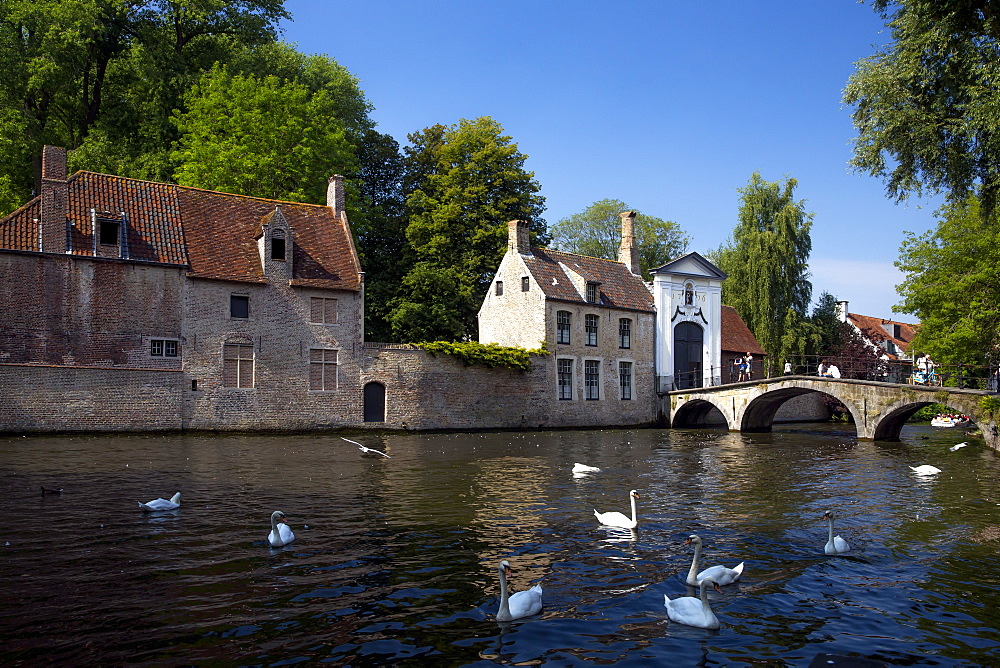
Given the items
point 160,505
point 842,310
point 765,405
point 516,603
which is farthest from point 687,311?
point 516,603

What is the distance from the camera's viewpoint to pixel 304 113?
3669 cm

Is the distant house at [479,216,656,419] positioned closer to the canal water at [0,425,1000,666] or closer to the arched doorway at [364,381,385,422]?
the arched doorway at [364,381,385,422]

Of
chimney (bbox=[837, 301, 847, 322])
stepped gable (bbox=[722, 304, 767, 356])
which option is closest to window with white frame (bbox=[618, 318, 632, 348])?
stepped gable (bbox=[722, 304, 767, 356])

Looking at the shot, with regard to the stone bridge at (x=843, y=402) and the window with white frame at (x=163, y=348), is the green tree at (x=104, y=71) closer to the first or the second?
the window with white frame at (x=163, y=348)

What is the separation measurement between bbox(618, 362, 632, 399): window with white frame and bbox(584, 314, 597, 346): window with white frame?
2.18m

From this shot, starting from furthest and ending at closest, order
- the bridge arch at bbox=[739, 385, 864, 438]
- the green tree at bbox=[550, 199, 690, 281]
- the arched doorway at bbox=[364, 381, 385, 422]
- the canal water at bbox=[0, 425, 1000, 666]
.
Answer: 1. the green tree at bbox=[550, 199, 690, 281]
2. the bridge arch at bbox=[739, 385, 864, 438]
3. the arched doorway at bbox=[364, 381, 385, 422]
4. the canal water at bbox=[0, 425, 1000, 666]

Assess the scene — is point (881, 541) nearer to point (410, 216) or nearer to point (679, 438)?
point (679, 438)

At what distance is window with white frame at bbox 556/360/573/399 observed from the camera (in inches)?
1527

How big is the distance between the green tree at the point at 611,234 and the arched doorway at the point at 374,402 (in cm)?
3280

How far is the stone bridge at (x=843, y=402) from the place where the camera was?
27.0m

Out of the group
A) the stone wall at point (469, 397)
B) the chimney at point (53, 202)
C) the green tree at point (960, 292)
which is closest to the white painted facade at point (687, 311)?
the stone wall at point (469, 397)

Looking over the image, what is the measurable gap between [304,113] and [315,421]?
14970mm

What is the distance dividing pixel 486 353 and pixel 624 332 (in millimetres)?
9851

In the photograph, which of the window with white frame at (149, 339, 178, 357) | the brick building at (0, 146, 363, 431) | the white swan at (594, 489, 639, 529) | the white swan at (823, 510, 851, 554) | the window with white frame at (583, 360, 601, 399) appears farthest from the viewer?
the window with white frame at (583, 360, 601, 399)
